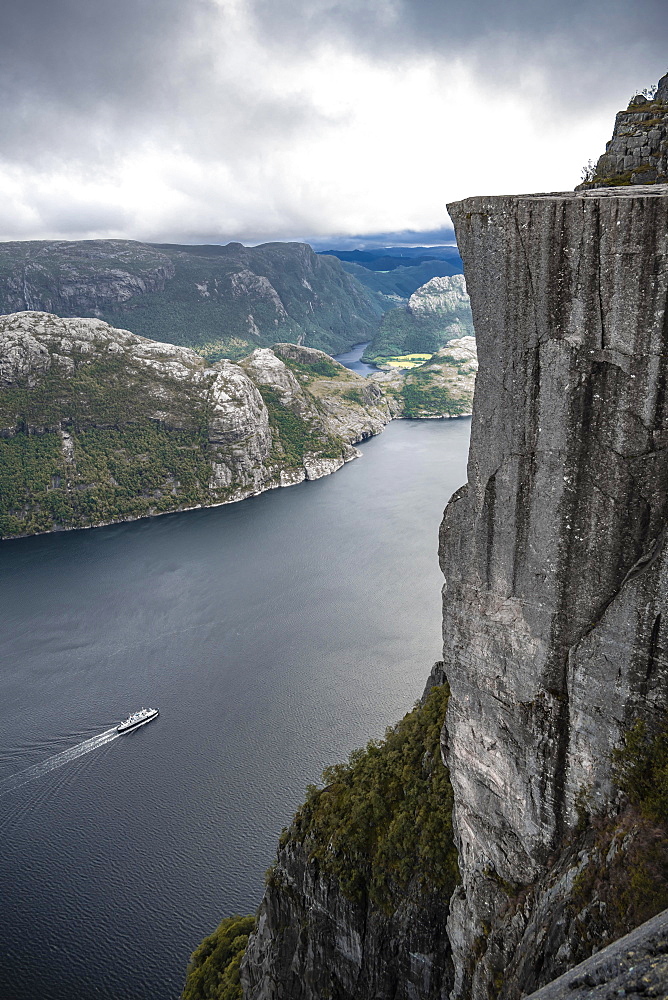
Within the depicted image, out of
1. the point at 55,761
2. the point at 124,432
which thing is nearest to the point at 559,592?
the point at 55,761

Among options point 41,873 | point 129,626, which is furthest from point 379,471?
point 41,873

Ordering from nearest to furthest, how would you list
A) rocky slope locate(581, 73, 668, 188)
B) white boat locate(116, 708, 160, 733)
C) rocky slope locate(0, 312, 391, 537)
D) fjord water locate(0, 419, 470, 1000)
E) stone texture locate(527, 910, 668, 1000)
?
1. stone texture locate(527, 910, 668, 1000)
2. rocky slope locate(581, 73, 668, 188)
3. fjord water locate(0, 419, 470, 1000)
4. white boat locate(116, 708, 160, 733)
5. rocky slope locate(0, 312, 391, 537)

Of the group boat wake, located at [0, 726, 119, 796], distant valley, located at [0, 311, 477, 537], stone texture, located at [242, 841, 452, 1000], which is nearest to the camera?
stone texture, located at [242, 841, 452, 1000]

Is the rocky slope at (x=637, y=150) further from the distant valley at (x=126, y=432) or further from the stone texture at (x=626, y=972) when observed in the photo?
the distant valley at (x=126, y=432)

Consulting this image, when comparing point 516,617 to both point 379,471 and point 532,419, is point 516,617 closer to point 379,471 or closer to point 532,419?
point 532,419

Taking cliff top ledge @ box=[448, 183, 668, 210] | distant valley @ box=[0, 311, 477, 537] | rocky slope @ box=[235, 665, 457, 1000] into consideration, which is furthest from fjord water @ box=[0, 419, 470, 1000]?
cliff top ledge @ box=[448, 183, 668, 210]

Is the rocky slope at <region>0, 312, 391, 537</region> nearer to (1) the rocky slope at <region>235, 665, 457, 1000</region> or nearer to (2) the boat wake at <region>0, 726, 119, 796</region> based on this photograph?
(2) the boat wake at <region>0, 726, 119, 796</region>
